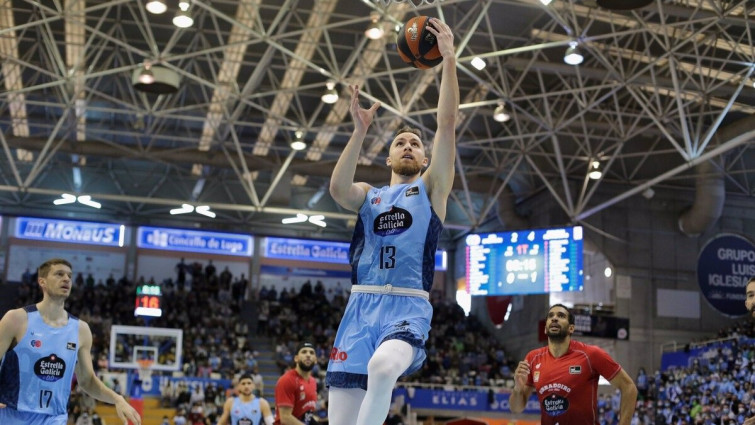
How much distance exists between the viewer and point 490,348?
1610 inches

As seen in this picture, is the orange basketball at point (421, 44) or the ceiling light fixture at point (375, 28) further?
the ceiling light fixture at point (375, 28)

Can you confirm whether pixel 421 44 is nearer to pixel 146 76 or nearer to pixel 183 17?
pixel 183 17

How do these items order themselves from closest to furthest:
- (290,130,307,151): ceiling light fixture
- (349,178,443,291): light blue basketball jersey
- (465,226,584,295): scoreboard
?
(349,178,443,291): light blue basketball jersey → (465,226,584,295): scoreboard → (290,130,307,151): ceiling light fixture

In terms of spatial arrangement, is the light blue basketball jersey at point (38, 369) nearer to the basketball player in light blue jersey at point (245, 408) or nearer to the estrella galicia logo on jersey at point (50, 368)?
the estrella galicia logo on jersey at point (50, 368)

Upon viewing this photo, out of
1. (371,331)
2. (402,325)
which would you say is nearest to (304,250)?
(371,331)

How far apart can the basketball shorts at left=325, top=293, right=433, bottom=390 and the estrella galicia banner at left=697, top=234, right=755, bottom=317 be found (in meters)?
29.8

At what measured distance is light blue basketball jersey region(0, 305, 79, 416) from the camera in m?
7.27

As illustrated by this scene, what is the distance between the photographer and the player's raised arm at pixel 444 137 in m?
5.71

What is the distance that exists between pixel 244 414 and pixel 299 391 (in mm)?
1683

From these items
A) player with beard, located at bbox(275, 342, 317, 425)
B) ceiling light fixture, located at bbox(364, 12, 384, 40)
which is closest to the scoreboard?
ceiling light fixture, located at bbox(364, 12, 384, 40)

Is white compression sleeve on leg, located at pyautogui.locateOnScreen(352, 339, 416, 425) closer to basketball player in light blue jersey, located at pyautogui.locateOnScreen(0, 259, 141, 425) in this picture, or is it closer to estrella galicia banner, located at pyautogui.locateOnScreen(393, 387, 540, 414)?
basketball player in light blue jersey, located at pyautogui.locateOnScreen(0, 259, 141, 425)

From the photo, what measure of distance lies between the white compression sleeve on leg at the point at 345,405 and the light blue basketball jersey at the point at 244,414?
7.26 metres

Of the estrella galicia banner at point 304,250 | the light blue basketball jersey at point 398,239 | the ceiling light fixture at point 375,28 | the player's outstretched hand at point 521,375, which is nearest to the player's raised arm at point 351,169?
the light blue basketball jersey at point 398,239

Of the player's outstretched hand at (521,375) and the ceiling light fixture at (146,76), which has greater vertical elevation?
the ceiling light fixture at (146,76)
